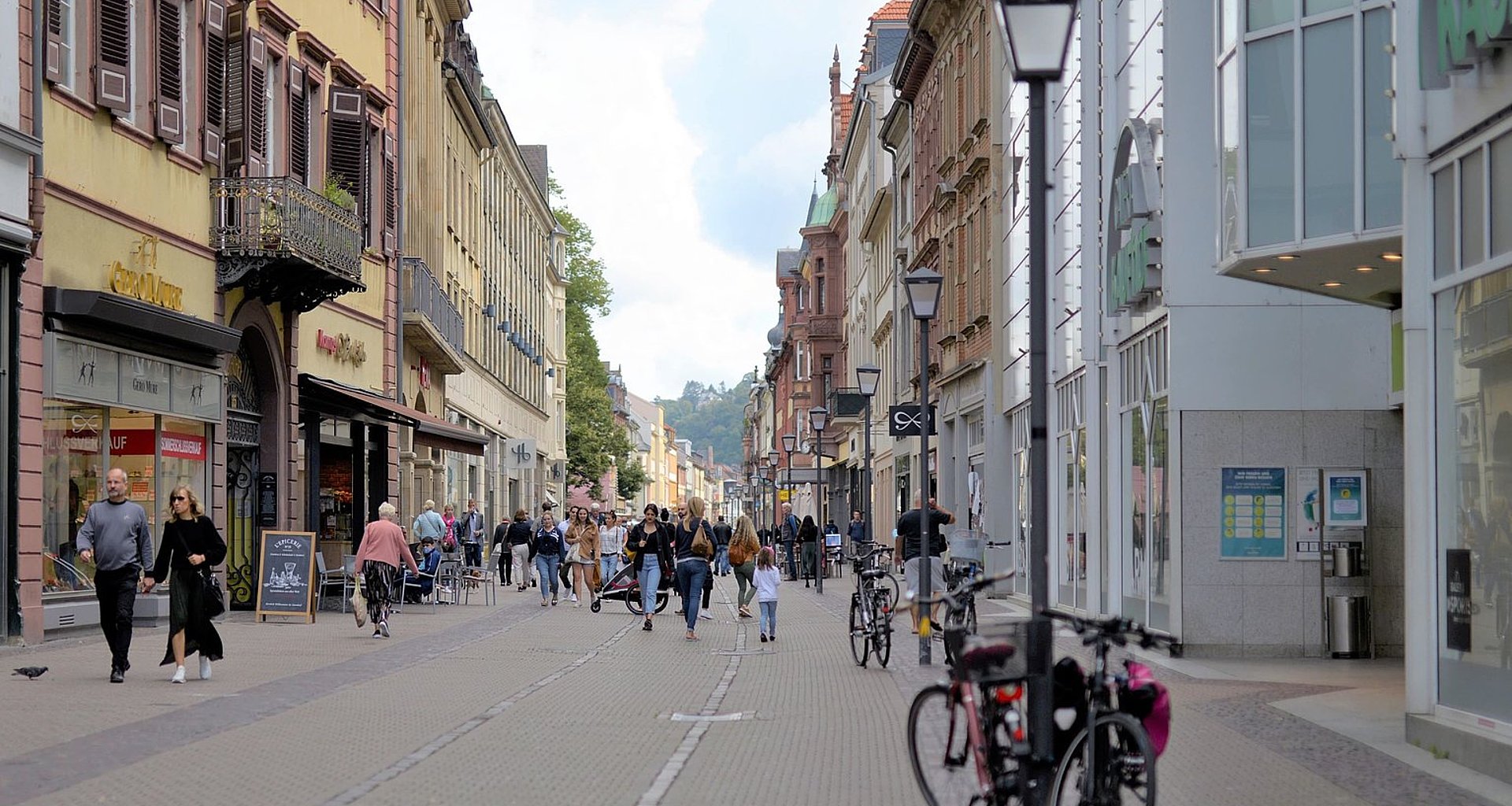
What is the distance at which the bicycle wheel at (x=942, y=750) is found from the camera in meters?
8.77

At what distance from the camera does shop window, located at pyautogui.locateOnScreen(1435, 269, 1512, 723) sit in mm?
11336

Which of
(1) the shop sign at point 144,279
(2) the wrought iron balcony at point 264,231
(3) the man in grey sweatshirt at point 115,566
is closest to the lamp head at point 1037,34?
(3) the man in grey sweatshirt at point 115,566

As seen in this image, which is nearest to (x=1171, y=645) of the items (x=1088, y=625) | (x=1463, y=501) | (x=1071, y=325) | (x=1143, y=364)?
(x=1088, y=625)

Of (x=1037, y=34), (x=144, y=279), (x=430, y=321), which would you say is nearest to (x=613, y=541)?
(x=430, y=321)

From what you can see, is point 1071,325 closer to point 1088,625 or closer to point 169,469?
point 169,469

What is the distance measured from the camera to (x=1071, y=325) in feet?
93.6

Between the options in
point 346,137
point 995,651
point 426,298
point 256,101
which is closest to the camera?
point 995,651

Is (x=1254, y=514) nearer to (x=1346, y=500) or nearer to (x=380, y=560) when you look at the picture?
(x=1346, y=500)

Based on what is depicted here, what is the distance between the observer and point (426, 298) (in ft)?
130

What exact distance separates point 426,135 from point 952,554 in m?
25.4

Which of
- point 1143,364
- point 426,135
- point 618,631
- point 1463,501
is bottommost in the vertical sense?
point 618,631

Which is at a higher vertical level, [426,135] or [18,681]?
[426,135]

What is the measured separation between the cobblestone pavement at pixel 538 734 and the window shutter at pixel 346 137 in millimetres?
13152

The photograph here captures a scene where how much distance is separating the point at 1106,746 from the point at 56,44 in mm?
16411
